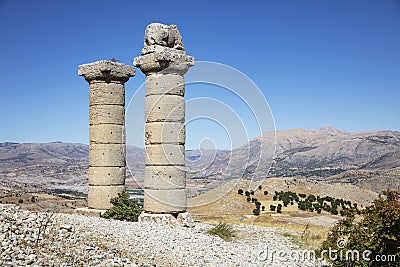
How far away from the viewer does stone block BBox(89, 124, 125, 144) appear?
17.9 meters

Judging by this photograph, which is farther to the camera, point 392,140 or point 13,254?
point 392,140

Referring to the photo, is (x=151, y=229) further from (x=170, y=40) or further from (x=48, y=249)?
(x=170, y=40)

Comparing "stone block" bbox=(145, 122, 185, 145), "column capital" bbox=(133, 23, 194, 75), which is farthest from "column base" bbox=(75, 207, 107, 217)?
"column capital" bbox=(133, 23, 194, 75)

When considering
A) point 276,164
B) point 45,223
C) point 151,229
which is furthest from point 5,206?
point 276,164

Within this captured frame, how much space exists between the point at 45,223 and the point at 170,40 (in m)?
8.04

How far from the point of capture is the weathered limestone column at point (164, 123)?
15281 mm

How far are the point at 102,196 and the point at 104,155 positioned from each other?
157 cm

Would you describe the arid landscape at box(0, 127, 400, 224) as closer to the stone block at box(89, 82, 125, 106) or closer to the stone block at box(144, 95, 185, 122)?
the stone block at box(144, 95, 185, 122)

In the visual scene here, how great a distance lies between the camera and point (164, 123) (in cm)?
1536

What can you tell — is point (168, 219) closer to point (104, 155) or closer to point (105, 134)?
point (104, 155)

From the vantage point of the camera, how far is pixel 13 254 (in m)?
8.15

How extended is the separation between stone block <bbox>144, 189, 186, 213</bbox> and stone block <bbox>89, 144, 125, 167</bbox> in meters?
3.08

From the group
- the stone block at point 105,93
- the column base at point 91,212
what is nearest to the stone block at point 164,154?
the column base at point 91,212

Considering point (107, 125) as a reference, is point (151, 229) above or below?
below
